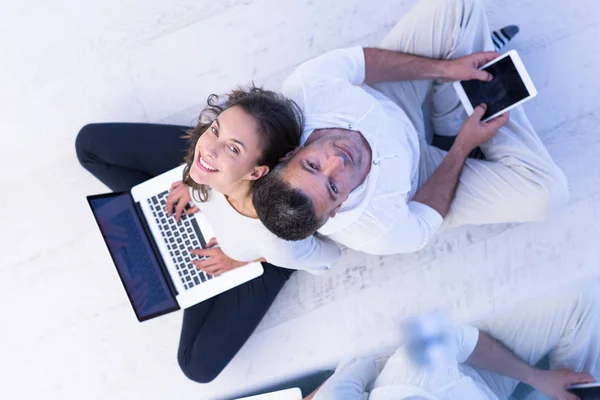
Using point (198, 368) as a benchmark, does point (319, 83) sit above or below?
above

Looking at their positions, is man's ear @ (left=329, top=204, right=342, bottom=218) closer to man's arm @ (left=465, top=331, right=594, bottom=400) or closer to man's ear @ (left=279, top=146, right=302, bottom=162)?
man's ear @ (left=279, top=146, right=302, bottom=162)

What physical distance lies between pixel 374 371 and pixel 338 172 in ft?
1.73

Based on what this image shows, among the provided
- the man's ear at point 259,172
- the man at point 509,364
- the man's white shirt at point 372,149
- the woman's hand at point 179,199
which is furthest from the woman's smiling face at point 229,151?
the man at point 509,364

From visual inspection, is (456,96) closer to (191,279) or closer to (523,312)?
(523,312)

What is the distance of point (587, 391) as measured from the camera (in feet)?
3.08

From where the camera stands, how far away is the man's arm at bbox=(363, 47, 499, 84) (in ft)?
3.74

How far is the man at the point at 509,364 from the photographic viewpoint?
0.93m

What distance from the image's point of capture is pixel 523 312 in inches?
46.3

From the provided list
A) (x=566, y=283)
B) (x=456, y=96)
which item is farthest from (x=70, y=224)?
(x=566, y=283)

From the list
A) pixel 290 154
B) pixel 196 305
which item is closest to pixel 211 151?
pixel 290 154

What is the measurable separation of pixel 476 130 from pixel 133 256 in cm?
83

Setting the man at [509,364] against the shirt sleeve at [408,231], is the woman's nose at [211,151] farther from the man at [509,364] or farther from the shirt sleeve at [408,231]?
the man at [509,364]

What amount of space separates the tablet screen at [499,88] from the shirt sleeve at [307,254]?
473 millimetres

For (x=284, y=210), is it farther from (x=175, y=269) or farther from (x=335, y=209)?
(x=175, y=269)
